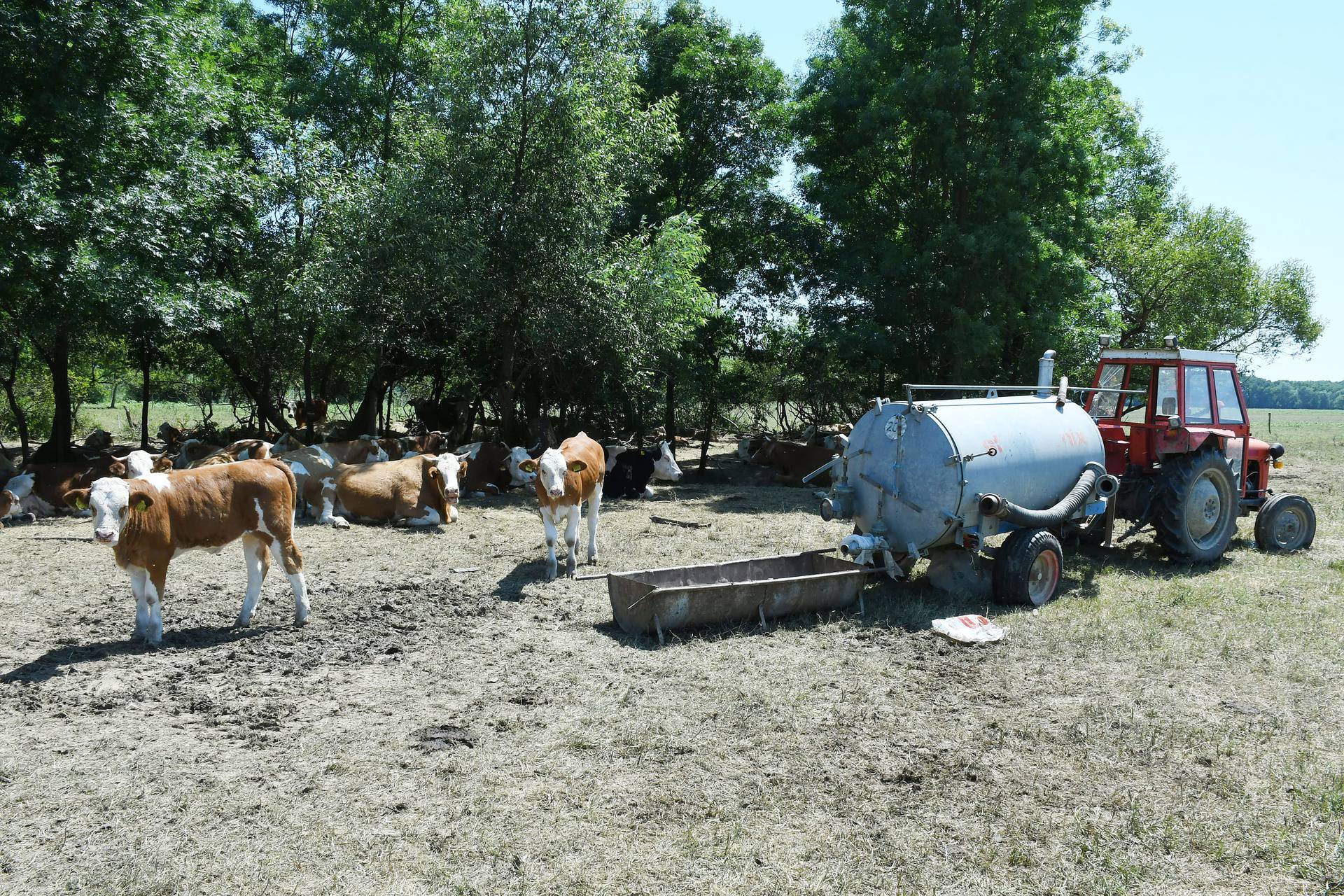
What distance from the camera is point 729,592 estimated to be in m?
8.21

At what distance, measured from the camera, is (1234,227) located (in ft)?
87.9

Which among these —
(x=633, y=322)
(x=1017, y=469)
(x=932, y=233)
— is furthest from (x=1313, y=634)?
(x=932, y=233)

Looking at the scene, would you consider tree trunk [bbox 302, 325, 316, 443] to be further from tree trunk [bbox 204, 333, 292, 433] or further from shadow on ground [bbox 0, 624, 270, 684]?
shadow on ground [bbox 0, 624, 270, 684]

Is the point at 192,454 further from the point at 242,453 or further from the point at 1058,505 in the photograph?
the point at 1058,505

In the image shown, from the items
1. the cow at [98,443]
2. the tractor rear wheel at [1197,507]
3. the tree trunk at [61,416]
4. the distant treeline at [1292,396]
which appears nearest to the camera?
the tractor rear wheel at [1197,507]

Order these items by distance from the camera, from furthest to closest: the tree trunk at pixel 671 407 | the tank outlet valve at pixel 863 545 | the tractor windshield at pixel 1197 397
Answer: the tree trunk at pixel 671 407 → the tractor windshield at pixel 1197 397 → the tank outlet valve at pixel 863 545

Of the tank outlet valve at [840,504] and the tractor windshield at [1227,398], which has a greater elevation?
the tractor windshield at [1227,398]

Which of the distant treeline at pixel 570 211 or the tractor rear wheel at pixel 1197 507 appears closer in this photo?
the tractor rear wheel at pixel 1197 507

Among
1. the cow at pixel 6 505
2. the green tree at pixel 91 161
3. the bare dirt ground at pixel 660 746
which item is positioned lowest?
the bare dirt ground at pixel 660 746

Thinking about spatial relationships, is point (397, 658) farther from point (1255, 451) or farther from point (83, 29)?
point (83, 29)

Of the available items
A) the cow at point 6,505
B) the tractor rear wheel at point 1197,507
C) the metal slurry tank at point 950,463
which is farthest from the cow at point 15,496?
the tractor rear wheel at point 1197,507

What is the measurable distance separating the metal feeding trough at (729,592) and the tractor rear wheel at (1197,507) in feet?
13.3

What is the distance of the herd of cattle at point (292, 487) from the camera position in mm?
7766

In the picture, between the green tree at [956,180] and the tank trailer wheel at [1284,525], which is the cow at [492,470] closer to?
the green tree at [956,180]
